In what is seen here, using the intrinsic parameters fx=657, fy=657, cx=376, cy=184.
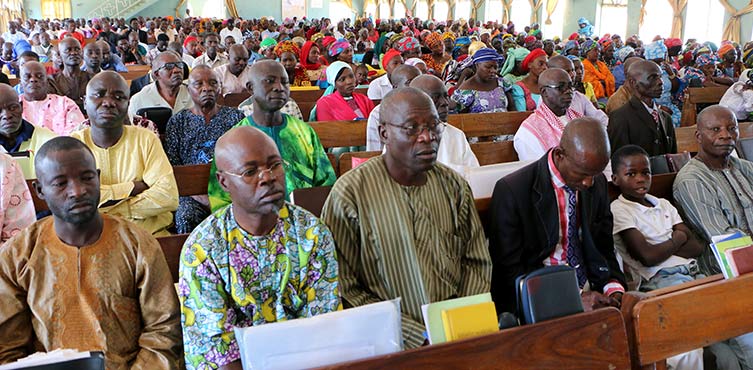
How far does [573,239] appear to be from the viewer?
9.02 feet

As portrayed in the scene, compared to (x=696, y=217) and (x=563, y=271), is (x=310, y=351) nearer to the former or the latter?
(x=563, y=271)

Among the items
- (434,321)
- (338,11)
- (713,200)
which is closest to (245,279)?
(434,321)

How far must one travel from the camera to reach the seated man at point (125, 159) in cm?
297

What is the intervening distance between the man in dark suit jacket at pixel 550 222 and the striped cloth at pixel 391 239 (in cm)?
30

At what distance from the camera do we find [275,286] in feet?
6.59

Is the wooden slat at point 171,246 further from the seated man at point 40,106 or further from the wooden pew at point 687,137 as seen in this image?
the wooden pew at point 687,137

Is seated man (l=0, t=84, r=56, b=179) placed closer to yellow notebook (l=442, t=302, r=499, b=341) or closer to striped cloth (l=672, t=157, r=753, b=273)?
yellow notebook (l=442, t=302, r=499, b=341)

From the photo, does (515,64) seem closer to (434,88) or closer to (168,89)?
(434,88)

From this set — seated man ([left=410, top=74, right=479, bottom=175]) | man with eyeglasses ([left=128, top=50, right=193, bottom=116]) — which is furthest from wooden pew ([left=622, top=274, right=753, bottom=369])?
man with eyeglasses ([left=128, top=50, right=193, bottom=116])

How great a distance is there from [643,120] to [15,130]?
151 inches

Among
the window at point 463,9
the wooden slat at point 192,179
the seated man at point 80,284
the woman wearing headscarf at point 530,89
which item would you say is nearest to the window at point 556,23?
the window at point 463,9

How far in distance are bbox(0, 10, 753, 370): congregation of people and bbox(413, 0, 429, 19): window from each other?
28.0m

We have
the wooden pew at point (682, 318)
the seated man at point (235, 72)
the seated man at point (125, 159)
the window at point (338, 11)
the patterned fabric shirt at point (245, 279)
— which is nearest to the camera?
the wooden pew at point (682, 318)

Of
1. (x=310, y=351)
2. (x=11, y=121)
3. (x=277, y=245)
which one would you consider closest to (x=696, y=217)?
(x=277, y=245)
